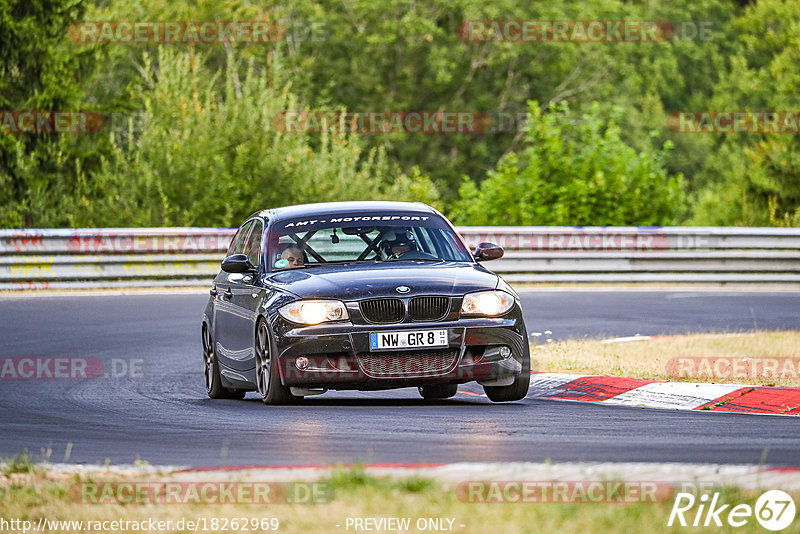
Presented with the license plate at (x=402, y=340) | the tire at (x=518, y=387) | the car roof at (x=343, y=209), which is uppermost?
the car roof at (x=343, y=209)

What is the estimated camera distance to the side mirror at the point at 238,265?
38.1 feet

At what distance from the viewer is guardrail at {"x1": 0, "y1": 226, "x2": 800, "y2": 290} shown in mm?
24766

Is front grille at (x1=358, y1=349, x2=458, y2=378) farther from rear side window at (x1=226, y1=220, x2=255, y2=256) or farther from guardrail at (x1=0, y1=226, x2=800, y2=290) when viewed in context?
guardrail at (x1=0, y1=226, x2=800, y2=290)

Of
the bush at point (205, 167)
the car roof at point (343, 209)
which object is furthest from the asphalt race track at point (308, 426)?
the bush at point (205, 167)

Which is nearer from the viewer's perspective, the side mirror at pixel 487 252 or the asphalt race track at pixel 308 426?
the asphalt race track at pixel 308 426

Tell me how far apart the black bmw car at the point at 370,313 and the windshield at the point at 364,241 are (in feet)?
0.04

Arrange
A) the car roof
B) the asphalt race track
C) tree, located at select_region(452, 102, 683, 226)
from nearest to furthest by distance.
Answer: the asphalt race track → the car roof → tree, located at select_region(452, 102, 683, 226)

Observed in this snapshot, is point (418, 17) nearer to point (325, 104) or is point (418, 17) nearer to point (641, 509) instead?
point (325, 104)

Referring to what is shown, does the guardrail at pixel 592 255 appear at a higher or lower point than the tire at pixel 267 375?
lower

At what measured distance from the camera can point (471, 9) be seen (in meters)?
57.2

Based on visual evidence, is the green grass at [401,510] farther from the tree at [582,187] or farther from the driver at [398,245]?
the tree at [582,187]

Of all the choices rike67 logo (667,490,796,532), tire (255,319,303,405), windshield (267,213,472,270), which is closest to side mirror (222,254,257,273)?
windshield (267,213,472,270)

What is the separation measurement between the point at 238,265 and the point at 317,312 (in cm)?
134

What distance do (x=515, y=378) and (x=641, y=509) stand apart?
16.8 feet
